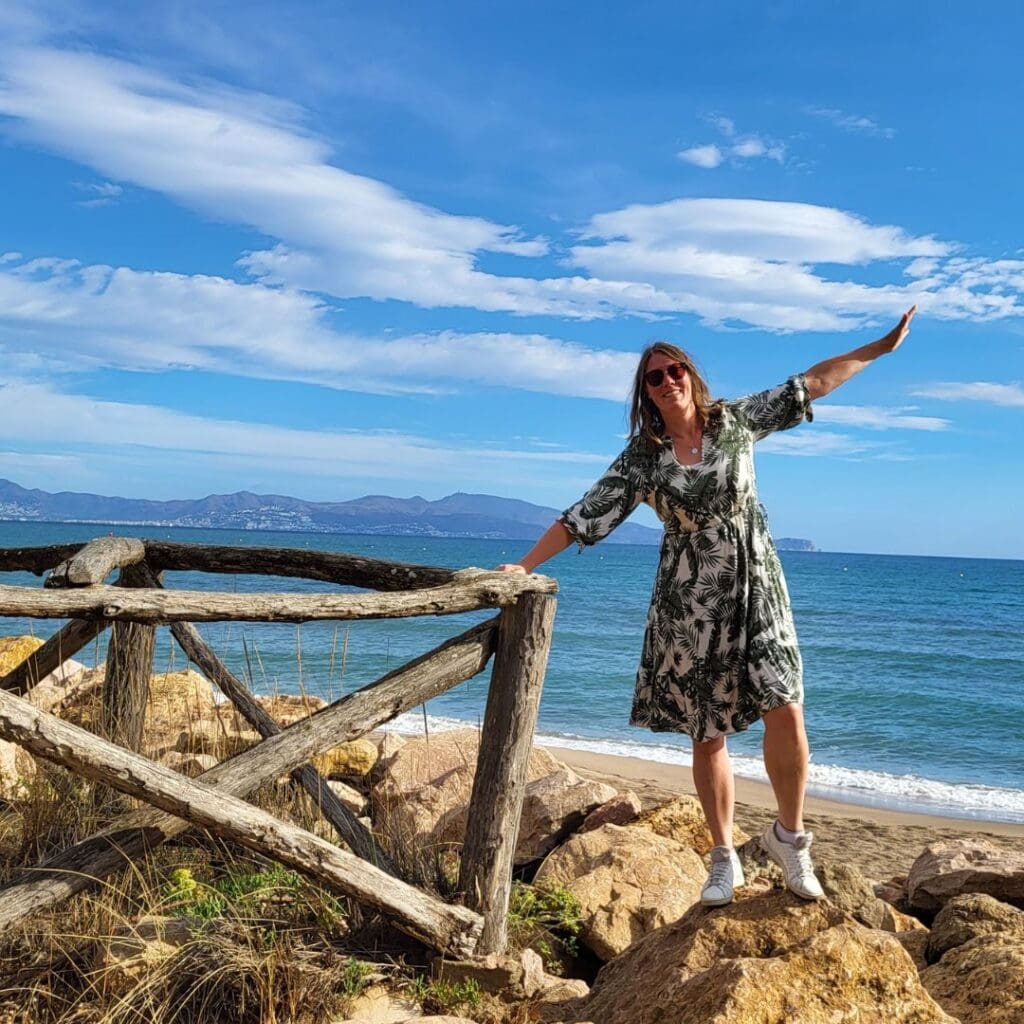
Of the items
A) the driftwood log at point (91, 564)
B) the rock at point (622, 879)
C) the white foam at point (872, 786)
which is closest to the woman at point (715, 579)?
the rock at point (622, 879)

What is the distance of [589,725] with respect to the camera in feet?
58.5

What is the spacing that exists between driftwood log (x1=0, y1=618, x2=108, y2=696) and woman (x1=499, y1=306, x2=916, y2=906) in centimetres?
237

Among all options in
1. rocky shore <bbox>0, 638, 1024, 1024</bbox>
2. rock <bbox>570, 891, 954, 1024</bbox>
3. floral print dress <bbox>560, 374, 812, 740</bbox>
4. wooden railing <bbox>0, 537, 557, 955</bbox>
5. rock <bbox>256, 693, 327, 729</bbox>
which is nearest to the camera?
rock <bbox>570, 891, 954, 1024</bbox>

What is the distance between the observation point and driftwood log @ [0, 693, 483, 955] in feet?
11.9

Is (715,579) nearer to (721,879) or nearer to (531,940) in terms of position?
(721,879)

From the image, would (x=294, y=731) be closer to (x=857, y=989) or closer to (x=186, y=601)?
(x=186, y=601)

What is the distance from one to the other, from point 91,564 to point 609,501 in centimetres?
197

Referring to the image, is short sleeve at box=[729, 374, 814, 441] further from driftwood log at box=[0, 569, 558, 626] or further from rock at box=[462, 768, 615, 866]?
rock at box=[462, 768, 615, 866]

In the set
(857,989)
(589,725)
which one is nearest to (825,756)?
(589,725)

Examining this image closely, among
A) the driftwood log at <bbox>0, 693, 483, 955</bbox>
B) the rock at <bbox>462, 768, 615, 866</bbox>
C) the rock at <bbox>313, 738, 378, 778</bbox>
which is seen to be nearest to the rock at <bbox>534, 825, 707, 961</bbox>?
the rock at <bbox>462, 768, 615, 866</bbox>

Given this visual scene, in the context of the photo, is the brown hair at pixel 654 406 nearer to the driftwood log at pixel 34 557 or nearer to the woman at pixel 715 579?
the woman at pixel 715 579

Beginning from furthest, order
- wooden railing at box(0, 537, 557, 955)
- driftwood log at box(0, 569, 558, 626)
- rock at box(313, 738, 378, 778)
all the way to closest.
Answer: rock at box(313, 738, 378, 778) < wooden railing at box(0, 537, 557, 955) < driftwood log at box(0, 569, 558, 626)

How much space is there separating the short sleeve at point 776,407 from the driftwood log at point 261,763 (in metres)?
1.30

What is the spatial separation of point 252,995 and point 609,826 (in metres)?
2.38
